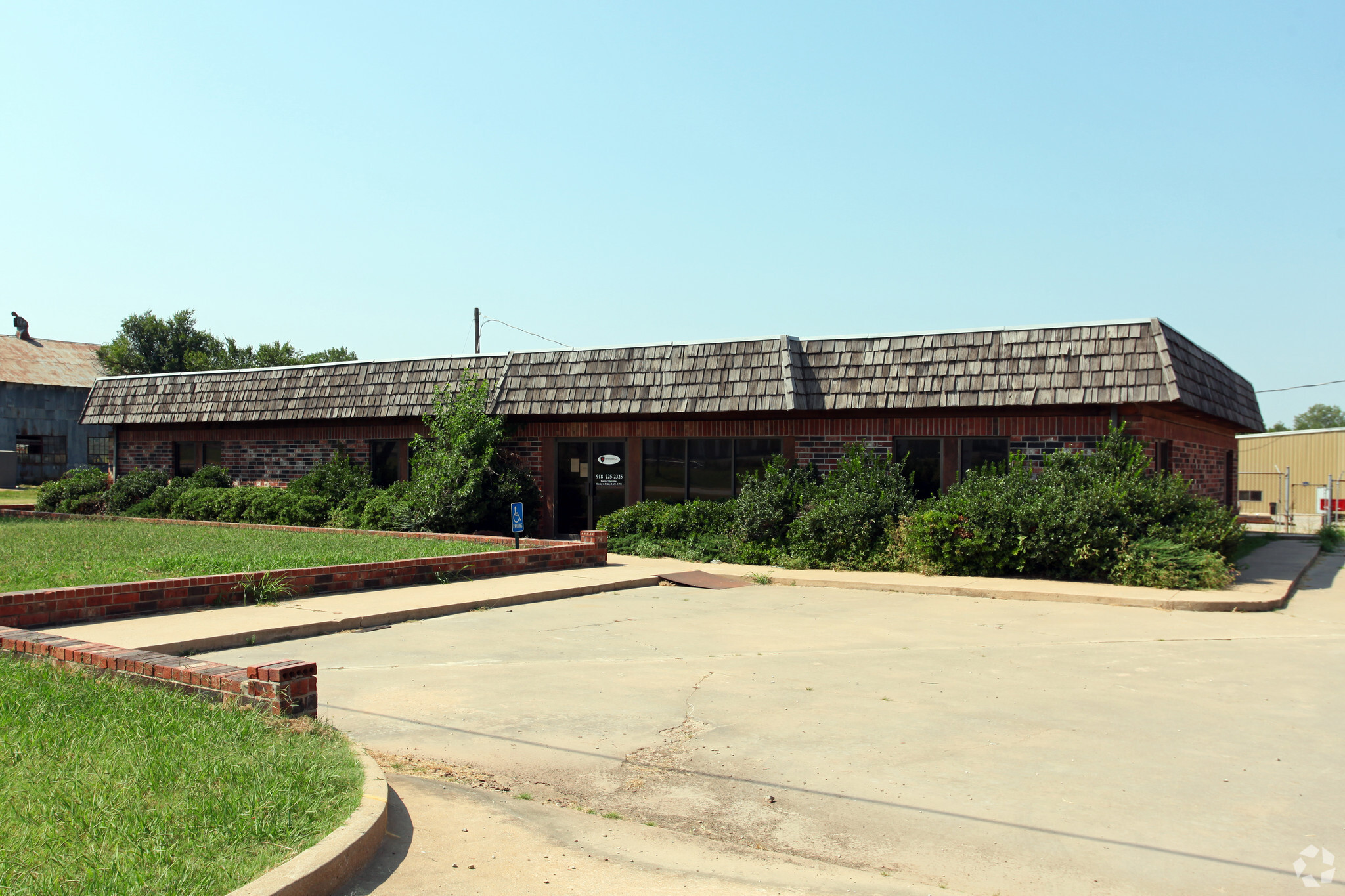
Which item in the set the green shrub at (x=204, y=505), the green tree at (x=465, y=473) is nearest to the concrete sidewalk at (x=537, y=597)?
the green tree at (x=465, y=473)

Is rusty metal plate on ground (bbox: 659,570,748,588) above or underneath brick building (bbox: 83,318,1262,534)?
underneath

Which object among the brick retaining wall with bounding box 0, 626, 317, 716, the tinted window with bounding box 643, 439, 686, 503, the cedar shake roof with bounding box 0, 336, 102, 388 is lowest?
the brick retaining wall with bounding box 0, 626, 317, 716

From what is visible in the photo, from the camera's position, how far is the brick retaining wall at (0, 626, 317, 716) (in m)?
6.16

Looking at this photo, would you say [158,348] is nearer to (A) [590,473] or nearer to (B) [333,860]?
(A) [590,473]

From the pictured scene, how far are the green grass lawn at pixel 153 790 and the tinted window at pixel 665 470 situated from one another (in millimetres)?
14757

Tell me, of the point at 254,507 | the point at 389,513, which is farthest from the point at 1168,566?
the point at 254,507

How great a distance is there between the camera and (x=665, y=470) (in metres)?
21.0

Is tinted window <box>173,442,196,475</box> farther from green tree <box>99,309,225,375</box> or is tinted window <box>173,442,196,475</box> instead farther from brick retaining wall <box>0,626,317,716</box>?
green tree <box>99,309,225,375</box>

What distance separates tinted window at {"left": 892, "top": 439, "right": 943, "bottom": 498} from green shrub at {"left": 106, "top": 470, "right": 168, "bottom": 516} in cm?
1854

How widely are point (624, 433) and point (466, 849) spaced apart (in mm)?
16722

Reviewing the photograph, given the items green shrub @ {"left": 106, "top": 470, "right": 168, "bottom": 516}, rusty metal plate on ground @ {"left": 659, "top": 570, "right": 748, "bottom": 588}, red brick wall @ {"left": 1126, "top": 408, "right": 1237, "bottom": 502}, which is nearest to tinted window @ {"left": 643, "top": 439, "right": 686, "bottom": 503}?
rusty metal plate on ground @ {"left": 659, "top": 570, "right": 748, "bottom": 588}

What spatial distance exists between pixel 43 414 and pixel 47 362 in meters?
3.79

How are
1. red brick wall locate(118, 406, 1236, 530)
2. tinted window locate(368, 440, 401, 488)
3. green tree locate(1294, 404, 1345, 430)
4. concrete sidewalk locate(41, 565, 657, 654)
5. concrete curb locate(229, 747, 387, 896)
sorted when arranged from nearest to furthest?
concrete curb locate(229, 747, 387, 896), concrete sidewalk locate(41, 565, 657, 654), red brick wall locate(118, 406, 1236, 530), tinted window locate(368, 440, 401, 488), green tree locate(1294, 404, 1345, 430)

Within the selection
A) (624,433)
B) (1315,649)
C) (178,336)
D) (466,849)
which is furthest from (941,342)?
(178,336)
